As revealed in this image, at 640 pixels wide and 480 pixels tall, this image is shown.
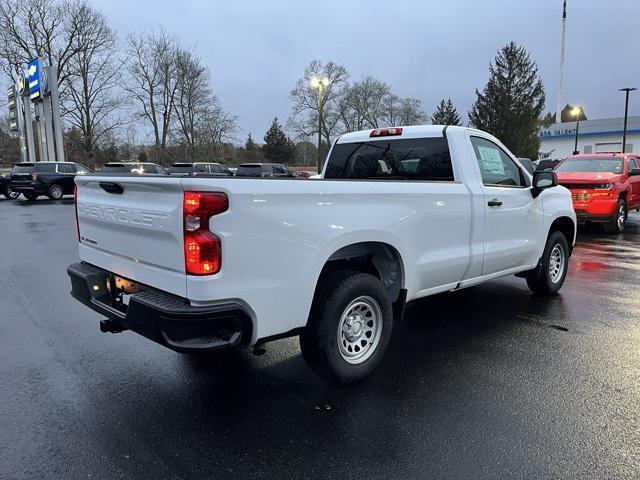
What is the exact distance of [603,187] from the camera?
11570 millimetres

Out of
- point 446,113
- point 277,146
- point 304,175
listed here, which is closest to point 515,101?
point 446,113

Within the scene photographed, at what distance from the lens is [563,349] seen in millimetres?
4379

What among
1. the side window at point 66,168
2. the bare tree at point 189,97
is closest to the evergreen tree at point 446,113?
the bare tree at point 189,97

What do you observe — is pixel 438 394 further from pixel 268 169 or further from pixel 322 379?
pixel 268 169

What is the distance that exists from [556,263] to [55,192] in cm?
2405

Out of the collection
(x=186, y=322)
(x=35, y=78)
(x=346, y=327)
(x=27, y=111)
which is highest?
(x=35, y=78)

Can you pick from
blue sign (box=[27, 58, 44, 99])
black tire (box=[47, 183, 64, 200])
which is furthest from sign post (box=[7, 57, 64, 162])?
black tire (box=[47, 183, 64, 200])

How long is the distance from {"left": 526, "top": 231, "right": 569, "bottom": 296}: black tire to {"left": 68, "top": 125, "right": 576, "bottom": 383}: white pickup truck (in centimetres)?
94

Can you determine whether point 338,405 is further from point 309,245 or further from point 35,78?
point 35,78

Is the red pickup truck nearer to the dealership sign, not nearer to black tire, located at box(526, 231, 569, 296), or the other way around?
black tire, located at box(526, 231, 569, 296)

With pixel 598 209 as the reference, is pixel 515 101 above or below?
above

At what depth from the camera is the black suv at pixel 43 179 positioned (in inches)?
907

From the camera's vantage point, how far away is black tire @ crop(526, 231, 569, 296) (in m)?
5.92

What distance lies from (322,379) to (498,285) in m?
4.06
